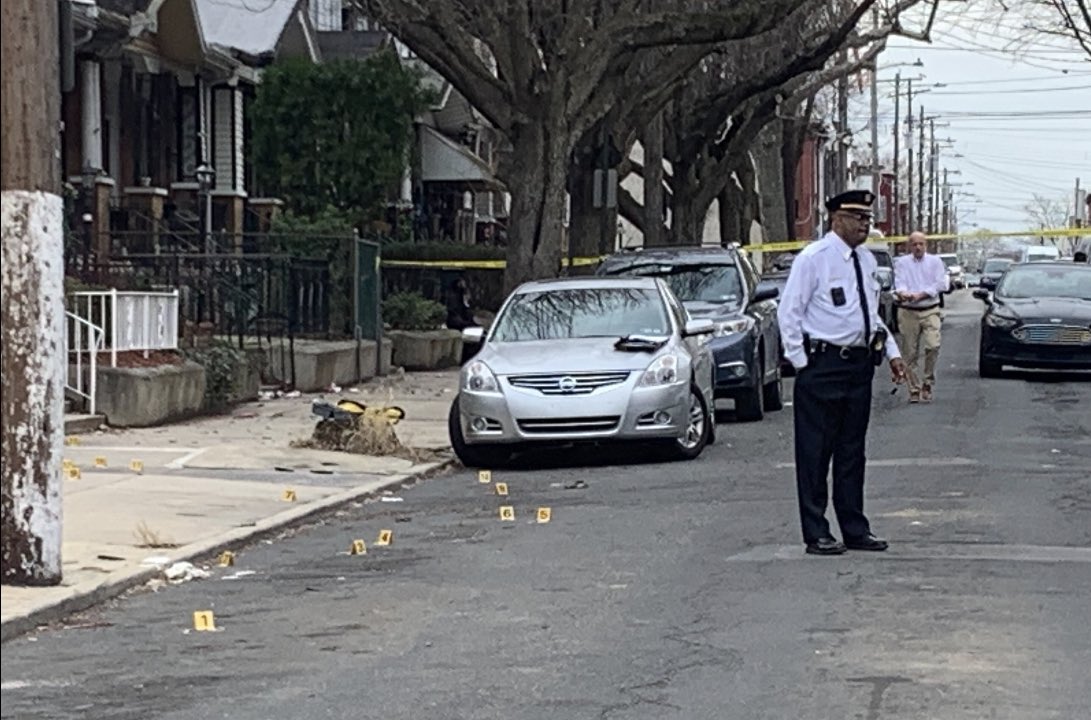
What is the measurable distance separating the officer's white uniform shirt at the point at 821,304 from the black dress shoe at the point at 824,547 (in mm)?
942

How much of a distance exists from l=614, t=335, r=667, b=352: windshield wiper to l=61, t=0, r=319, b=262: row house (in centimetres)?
1052

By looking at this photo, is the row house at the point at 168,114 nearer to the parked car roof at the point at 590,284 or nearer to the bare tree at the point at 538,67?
the bare tree at the point at 538,67

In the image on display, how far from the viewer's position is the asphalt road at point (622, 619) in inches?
283

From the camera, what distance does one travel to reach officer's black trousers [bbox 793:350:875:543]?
10.3 meters

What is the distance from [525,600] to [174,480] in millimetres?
5389

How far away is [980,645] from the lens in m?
7.99

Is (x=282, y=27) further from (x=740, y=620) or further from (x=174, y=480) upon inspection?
(x=740, y=620)

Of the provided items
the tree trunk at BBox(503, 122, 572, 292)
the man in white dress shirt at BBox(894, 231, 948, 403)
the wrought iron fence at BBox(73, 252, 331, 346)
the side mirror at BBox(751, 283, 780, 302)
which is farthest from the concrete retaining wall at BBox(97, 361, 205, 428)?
the man in white dress shirt at BBox(894, 231, 948, 403)

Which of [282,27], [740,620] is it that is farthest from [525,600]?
Answer: [282,27]

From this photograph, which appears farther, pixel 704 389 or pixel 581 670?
pixel 704 389

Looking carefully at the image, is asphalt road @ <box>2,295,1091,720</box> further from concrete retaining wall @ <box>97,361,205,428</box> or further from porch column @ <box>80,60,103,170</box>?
porch column @ <box>80,60,103,170</box>

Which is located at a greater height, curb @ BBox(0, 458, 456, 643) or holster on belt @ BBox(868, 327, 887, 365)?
holster on belt @ BBox(868, 327, 887, 365)

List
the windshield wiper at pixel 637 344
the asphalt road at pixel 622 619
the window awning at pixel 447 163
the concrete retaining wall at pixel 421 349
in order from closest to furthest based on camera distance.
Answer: the asphalt road at pixel 622 619 → the windshield wiper at pixel 637 344 → the concrete retaining wall at pixel 421 349 → the window awning at pixel 447 163

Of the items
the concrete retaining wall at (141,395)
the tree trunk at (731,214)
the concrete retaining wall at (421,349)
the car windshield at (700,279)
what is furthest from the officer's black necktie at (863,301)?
the tree trunk at (731,214)
